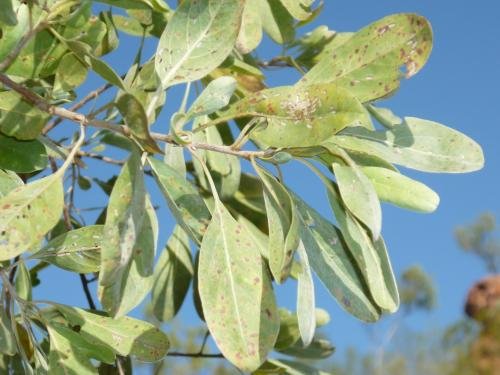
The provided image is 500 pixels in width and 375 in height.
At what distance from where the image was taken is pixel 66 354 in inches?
32.2

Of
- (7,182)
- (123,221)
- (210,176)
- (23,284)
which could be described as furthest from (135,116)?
(23,284)

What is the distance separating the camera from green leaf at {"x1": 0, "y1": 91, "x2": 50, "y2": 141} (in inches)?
32.1

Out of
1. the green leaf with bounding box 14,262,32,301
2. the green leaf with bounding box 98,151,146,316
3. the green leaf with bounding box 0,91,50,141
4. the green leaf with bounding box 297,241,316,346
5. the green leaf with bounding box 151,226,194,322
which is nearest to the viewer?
the green leaf with bounding box 98,151,146,316

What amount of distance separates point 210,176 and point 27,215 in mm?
187

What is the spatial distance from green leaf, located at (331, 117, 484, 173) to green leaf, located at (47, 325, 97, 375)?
32 centimetres

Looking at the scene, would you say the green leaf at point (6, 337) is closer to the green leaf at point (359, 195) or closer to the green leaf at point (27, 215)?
the green leaf at point (27, 215)

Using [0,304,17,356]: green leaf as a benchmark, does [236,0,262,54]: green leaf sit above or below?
above

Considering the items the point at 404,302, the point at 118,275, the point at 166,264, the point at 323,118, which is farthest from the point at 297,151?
the point at 404,302

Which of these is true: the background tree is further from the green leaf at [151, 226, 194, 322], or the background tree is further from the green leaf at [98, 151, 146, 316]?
the green leaf at [151, 226, 194, 322]

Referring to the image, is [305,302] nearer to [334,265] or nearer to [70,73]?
[334,265]

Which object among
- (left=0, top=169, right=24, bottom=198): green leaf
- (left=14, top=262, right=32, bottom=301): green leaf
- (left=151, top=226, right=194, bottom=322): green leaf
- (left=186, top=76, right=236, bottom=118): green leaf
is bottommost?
(left=151, top=226, right=194, bottom=322): green leaf

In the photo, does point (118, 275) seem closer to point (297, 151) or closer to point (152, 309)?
point (297, 151)

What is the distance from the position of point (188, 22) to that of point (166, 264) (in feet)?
1.59

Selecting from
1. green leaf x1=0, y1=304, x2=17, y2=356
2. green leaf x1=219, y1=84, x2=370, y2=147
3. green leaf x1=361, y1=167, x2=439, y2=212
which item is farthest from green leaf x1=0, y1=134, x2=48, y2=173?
green leaf x1=361, y1=167, x2=439, y2=212
